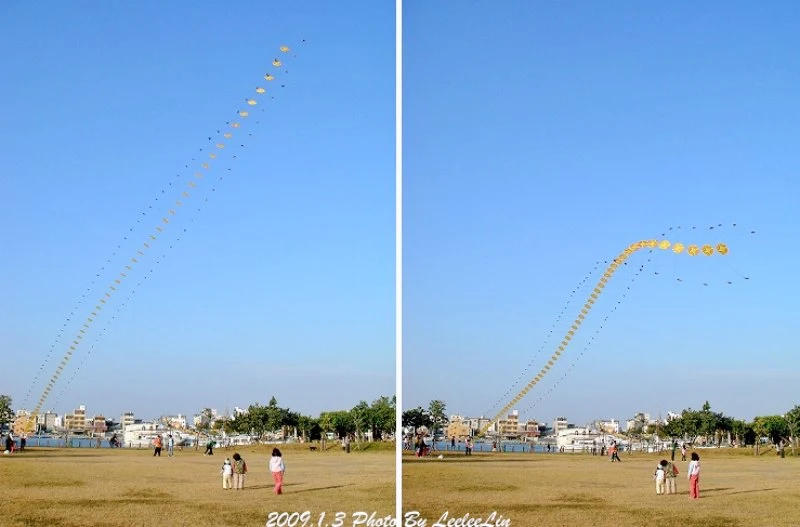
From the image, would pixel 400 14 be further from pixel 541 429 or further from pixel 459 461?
pixel 541 429

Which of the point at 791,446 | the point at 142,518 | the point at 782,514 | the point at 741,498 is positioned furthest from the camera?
the point at 791,446

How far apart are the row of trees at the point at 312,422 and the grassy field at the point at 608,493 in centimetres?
172

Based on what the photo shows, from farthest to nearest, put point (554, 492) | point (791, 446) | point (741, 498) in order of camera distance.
Answer: point (791, 446), point (554, 492), point (741, 498)

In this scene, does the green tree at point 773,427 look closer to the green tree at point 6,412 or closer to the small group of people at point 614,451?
the small group of people at point 614,451

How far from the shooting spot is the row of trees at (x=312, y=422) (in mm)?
23245

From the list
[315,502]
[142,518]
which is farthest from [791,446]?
[142,518]

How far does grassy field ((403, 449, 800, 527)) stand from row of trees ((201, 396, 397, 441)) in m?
1.72

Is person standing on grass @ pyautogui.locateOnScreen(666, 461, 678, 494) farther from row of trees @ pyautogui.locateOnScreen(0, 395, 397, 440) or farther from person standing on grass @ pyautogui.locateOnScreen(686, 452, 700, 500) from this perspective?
row of trees @ pyautogui.locateOnScreen(0, 395, 397, 440)

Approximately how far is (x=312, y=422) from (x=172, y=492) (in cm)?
1110

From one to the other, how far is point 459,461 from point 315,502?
8.88 metres

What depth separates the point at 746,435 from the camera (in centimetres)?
2058

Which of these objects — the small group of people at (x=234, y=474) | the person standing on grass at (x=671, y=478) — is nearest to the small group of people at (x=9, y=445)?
the small group of people at (x=234, y=474)

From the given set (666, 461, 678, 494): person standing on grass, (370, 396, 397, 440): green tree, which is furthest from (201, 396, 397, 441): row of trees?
(666, 461, 678, 494): person standing on grass

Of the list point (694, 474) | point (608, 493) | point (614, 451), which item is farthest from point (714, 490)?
point (614, 451)
